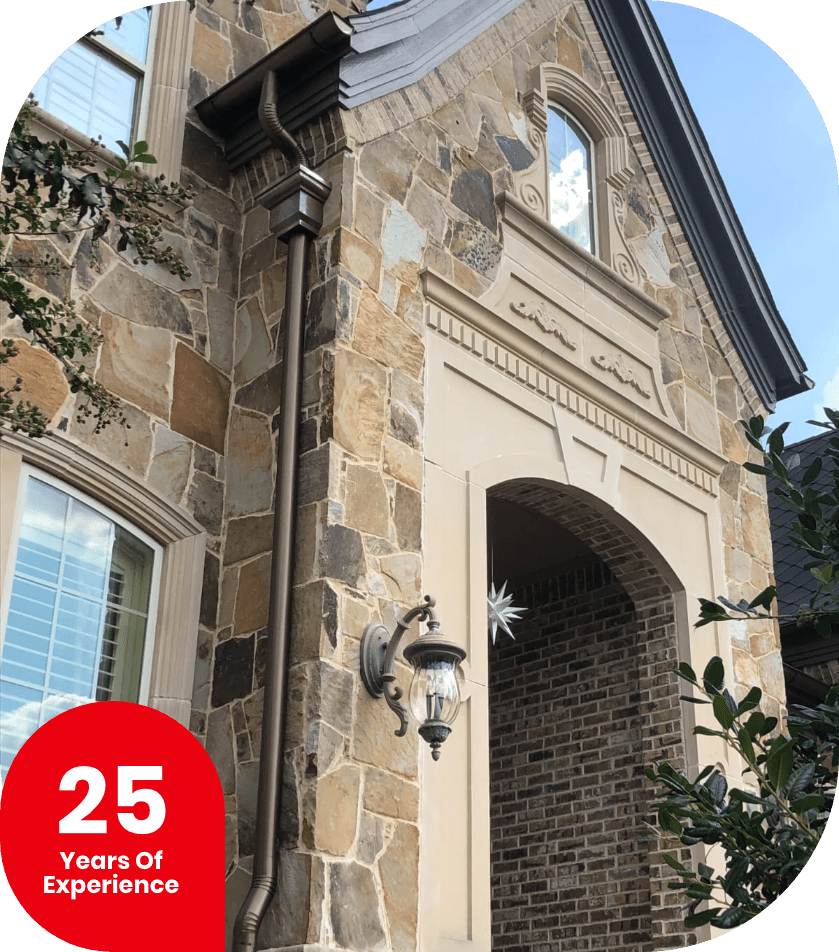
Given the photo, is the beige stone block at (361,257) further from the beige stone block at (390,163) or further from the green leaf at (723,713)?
the green leaf at (723,713)

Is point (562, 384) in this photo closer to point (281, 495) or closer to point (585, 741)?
point (281, 495)

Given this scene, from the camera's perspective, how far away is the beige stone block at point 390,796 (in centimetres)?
623

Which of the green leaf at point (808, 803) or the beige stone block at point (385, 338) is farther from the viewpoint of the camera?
the beige stone block at point (385, 338)

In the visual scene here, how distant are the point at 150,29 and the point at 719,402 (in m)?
5.03

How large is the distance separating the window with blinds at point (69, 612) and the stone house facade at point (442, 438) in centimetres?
12

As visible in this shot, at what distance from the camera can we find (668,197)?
10.6 meters

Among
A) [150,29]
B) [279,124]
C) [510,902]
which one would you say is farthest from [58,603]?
[510,902]

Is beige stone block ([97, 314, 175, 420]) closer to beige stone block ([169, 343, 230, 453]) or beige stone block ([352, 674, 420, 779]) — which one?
beige stone block ([169, 343, 230, 453])

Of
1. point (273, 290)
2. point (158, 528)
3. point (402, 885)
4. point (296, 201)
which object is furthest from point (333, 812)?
point (296, 201)

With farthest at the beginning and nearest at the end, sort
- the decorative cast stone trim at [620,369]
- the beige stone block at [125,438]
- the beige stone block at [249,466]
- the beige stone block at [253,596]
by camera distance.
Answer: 1. the decorative cast stone trim at [620,369]
2. the beige stone block at [249,466]
3. the beige stone block at [253,596]
4. the beige stone block at [125,438]

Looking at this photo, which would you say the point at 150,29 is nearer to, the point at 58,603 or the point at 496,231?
the point at 496,231

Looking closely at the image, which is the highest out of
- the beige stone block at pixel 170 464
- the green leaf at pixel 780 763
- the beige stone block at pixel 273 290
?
the beige stone block at pixel 273 290

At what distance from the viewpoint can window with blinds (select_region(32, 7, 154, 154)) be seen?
7.36 m

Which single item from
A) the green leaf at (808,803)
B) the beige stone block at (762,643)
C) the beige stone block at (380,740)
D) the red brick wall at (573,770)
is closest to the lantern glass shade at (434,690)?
the beige stone block at (380,740)
